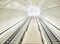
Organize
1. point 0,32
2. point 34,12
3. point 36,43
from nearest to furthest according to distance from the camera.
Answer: point 36,43 < point 0,32 < point 34,12

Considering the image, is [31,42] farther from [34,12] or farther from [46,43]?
[34,12]

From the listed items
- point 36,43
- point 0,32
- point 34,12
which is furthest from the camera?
point 34,12

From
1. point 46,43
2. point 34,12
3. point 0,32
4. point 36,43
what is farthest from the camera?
point 34,12

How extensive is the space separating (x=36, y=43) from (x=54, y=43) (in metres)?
1.02

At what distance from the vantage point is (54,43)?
240 inches

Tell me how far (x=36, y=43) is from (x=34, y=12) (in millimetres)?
35663

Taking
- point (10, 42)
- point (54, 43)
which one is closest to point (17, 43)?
point (10, 42)

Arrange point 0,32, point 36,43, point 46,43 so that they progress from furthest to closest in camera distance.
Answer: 1. point 0,32
2. point 46,43
3. point 36,43

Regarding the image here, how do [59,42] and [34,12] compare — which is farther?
[34,12]

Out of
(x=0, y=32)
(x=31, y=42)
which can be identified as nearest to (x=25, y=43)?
(x=31, y=42)

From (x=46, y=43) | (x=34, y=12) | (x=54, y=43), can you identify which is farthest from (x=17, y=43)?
(x=34, y=12)

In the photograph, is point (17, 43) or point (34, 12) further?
point (34, 12)

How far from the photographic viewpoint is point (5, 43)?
→ 6.07m

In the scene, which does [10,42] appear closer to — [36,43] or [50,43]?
[36,43]
